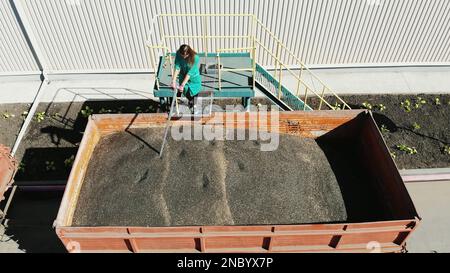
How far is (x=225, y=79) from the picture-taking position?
33.1 feet

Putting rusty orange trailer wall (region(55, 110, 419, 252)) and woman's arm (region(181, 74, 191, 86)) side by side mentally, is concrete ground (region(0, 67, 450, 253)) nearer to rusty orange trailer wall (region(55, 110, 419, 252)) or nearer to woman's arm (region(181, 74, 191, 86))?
woman's arm (region(181, 74, 191, 86))

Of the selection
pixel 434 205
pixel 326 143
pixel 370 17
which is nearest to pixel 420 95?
pixel 370 17

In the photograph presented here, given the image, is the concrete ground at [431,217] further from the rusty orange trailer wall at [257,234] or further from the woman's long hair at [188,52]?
the woman's long hair at [188,52]

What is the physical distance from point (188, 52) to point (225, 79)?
5.90 feet

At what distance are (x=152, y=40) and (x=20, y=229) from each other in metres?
6.64

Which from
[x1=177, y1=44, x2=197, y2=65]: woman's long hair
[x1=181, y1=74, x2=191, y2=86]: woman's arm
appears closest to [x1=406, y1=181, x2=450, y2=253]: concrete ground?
[x1=181, y1=74, x2=191, y2=86]: woman's arm

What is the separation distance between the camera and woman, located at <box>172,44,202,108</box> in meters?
8.57

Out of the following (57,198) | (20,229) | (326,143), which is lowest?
(20,229)

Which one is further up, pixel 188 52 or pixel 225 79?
pixel 225 79

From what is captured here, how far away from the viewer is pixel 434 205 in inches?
398

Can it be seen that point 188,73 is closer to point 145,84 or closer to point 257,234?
point 257,234

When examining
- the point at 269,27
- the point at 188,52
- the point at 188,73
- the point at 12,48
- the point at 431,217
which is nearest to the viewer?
the point at 188,52

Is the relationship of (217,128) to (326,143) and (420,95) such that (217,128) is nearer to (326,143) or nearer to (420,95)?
(326,143)

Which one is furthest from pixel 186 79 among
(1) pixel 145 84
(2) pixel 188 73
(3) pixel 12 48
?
(3) pixel 12 48
